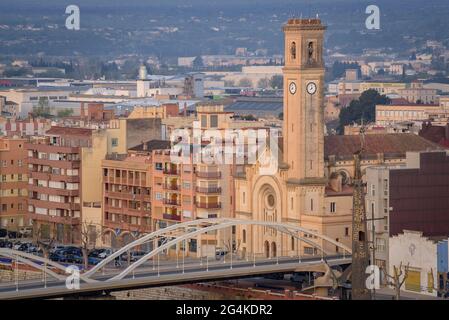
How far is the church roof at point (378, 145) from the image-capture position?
61469mm

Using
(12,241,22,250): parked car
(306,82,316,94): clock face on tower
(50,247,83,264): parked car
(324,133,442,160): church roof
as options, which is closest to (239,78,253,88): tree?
(12,241,22,250): parked car

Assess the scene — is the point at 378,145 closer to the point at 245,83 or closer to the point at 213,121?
the point at 213,121

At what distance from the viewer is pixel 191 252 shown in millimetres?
60656

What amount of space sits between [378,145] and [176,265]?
9.63m

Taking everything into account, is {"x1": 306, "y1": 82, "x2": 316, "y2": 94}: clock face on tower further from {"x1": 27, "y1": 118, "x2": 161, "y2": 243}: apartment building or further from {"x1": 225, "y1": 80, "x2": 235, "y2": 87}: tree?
{"x1": 225, "y1": 80, "x2": 235, "y2": 87}: tree

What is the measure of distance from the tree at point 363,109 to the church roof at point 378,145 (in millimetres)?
35540

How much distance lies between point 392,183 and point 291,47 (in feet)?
24.4

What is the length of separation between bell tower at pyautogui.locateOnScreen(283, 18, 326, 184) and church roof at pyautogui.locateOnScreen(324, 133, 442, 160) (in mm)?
892


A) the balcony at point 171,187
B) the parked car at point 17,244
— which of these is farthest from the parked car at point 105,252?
the parked car at point 17,244

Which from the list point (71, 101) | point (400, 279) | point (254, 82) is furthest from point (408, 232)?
point (254, 82)

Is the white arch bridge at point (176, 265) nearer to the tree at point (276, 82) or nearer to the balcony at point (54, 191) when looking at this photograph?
the balcony at point (54, 191)

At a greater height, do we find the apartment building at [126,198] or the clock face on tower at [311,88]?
the clock face on tower at [311,88]

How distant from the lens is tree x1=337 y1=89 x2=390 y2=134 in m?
102
